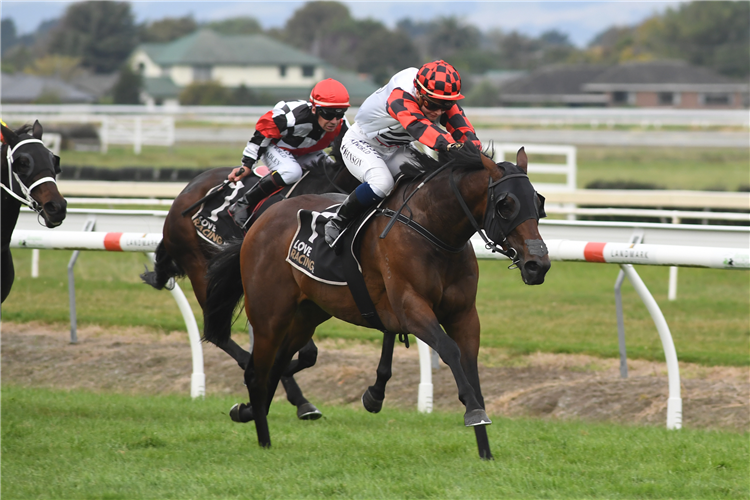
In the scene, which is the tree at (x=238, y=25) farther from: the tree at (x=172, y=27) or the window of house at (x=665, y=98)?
the window of house at (x=665, y=98)

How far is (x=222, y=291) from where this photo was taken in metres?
5.55

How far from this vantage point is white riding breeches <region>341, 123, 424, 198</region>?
4.73m

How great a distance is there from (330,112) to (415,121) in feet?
4.98

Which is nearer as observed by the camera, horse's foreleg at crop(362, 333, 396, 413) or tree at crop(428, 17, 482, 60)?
horse's foreleg at crop(362, 333, 396, 413)

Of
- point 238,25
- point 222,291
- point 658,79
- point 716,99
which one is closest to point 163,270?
point 222,291

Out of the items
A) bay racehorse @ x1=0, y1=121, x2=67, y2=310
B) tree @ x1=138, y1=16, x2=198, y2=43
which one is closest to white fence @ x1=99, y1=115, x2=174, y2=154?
bay racehorse @ x1=0, y1=121, x2=67, y2=310

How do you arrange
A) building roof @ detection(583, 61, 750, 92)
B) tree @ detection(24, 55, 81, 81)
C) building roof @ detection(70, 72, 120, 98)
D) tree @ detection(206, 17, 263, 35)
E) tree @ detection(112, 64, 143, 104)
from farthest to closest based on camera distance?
tree @ detection(206, 17, 263, 35) < tree @ detection(24, 55, 81, 81) < building roof @ detection(70, 72, 120, 98) < building roof @ detection(583, 61, 750, 92) < tree @ detection(112, 64, 143, 104)

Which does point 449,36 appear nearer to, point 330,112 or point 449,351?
point 330,112

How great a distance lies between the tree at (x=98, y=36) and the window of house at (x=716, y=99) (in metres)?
40.2

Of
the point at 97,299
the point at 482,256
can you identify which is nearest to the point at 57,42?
the point at 97,299

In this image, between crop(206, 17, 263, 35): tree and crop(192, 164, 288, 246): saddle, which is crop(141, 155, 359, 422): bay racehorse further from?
crop(206, 17, 263, 35): tree

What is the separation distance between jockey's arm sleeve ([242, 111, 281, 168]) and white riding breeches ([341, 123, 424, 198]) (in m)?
1.06

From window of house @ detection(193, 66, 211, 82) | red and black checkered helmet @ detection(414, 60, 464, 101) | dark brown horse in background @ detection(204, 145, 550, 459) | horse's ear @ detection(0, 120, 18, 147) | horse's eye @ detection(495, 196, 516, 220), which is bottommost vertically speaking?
dark brown horse in background @ detection(204, 145, 550, 459)

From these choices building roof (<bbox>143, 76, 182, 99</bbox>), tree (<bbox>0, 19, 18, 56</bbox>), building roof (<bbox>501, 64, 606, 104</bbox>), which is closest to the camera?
building roof (<bbox>143, 76, 182, 99</bbox>)
